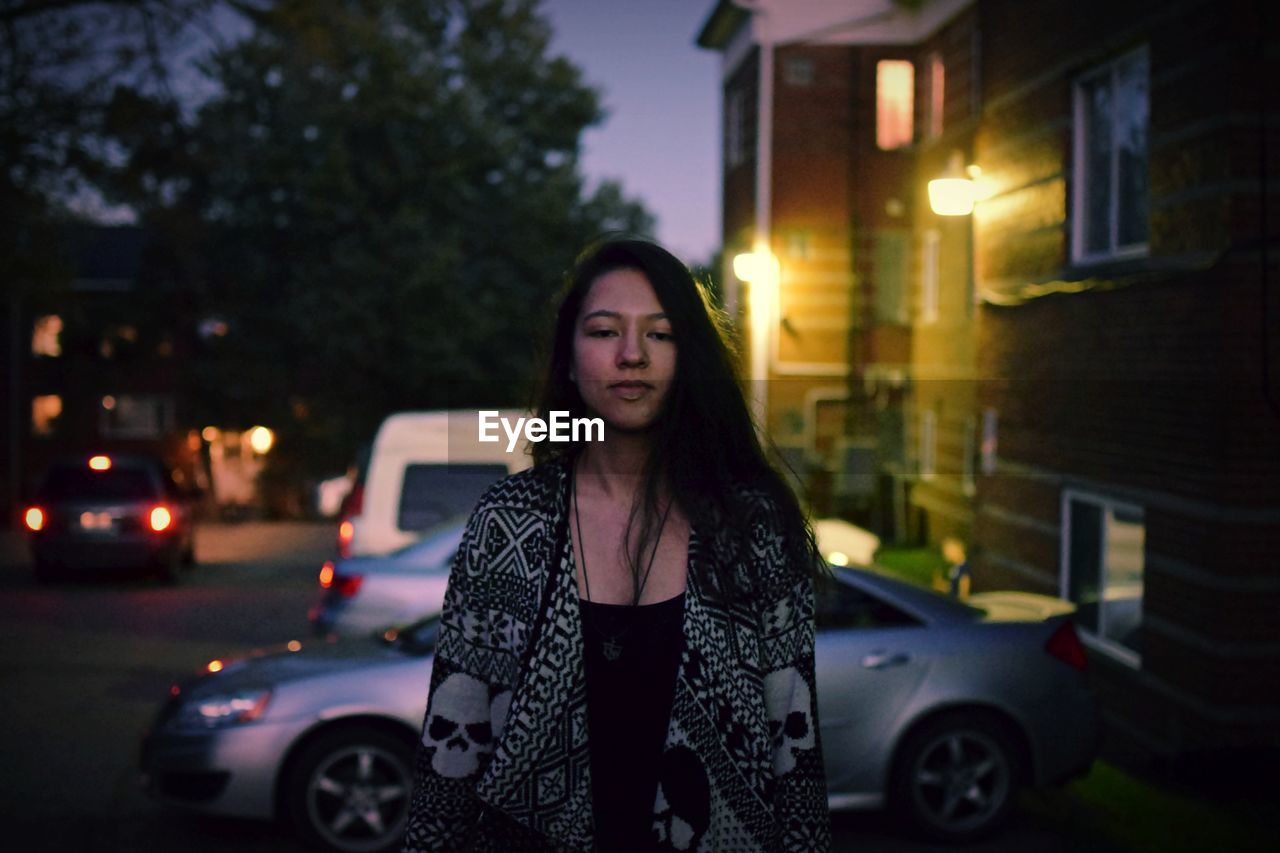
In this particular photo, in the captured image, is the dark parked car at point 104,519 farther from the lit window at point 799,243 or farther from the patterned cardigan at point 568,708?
the patterned cardigan at point 568,708

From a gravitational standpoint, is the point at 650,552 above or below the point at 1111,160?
below

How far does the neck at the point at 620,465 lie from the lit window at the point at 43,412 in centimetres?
4646

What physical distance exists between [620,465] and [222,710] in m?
4.57

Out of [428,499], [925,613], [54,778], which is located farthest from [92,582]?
[925,613]

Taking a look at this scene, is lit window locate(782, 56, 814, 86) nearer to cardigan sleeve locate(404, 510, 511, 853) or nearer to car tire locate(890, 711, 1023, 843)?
car tire locate(890, 711, 1023, 843)

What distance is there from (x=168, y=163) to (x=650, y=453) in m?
16.9

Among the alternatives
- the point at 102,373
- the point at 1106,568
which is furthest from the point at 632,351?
the point at 102,373

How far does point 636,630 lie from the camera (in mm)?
2441

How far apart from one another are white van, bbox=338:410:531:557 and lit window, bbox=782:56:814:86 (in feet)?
47.6

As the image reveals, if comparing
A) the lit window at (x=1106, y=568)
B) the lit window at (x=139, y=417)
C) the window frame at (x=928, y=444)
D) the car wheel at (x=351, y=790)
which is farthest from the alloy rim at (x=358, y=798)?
the lit window at (x=139, y=417)

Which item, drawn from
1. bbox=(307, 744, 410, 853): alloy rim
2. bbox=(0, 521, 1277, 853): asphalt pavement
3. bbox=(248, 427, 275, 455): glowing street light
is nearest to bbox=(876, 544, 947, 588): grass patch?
bbox=(0, 521, 1277, 853): asphalt pavement

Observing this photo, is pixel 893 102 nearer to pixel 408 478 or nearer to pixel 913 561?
pixel 913 561

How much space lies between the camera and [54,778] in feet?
26.3

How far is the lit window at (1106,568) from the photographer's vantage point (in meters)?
9.25
